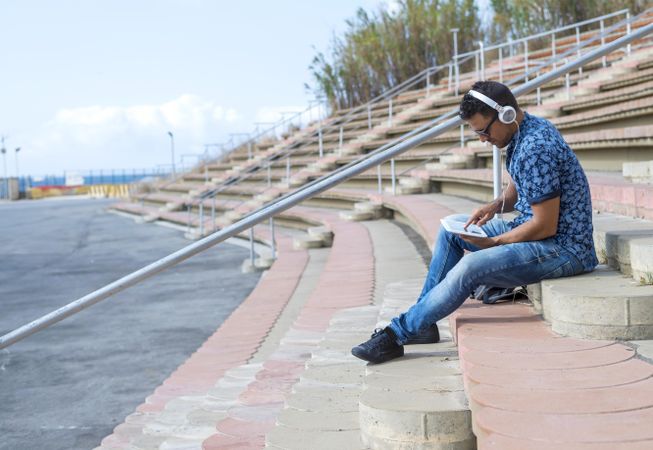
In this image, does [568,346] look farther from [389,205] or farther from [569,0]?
[569,0]

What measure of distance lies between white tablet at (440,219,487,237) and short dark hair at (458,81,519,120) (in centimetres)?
47

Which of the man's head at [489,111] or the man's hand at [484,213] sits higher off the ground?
the man's head at [489,111]

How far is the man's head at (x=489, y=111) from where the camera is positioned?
3.65 meters

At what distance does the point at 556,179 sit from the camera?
139 inches

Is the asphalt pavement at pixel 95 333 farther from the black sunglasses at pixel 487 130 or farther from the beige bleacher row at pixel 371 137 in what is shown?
the beige bleacher row at pixel 371 137

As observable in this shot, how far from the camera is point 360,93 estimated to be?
2789cm

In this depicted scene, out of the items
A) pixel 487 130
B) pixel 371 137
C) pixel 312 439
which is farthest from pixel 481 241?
pixel 371 137

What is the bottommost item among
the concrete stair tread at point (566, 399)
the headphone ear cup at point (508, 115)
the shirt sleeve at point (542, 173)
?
the concrete stair tread at point (566, 399)

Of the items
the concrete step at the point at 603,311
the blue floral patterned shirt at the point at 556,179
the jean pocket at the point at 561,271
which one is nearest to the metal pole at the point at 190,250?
the blue floral patterned shirt at the point at 556,179

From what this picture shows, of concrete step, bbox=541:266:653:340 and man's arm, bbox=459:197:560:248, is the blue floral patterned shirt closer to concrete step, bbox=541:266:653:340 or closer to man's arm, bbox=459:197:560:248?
man's arm, bbox=459:197:560:248

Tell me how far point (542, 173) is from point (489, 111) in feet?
1.15

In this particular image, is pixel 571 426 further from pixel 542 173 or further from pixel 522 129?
pixel 522 129

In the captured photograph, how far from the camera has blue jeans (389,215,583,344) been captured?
11.6 feet

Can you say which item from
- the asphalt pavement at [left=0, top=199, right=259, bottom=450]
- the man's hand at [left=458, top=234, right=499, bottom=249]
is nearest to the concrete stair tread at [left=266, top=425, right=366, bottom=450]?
the man's hand at [left=458, top=234, right=499, bottom=249]
